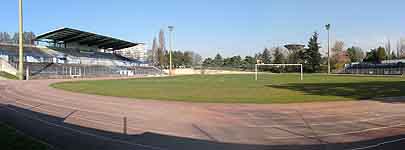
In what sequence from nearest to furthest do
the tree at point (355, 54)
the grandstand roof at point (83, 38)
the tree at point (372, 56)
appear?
the grandstand roof at point (83, 38), the tree at point (372, 56), the tree at point (355, 54)

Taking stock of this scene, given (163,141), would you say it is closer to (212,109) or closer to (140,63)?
(212,109)

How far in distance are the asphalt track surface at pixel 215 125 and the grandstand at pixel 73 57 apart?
145 feet

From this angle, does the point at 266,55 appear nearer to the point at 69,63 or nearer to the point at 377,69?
the point at 377,69

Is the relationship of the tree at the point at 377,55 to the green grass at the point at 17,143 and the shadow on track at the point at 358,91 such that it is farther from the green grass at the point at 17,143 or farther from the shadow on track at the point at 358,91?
the green grass at the point at 17,143

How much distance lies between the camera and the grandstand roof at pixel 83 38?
230 feet

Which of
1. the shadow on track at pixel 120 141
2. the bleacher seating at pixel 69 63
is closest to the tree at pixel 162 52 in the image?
the bleacher seating at pixel 69 63

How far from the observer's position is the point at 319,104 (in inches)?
633

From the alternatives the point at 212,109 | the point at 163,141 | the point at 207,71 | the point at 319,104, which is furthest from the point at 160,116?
the point at 207,71

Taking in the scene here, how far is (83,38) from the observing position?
79.2m

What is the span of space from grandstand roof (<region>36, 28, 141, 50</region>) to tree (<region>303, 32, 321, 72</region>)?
46.6 m

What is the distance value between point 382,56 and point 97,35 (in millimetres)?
74446

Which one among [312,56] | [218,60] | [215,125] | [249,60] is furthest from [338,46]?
[215,125]

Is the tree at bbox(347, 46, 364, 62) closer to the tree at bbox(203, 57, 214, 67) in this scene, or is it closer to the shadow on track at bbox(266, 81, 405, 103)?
the tree at bbox(203, 57, 214, 67)

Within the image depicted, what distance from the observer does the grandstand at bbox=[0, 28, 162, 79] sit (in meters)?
61.4
